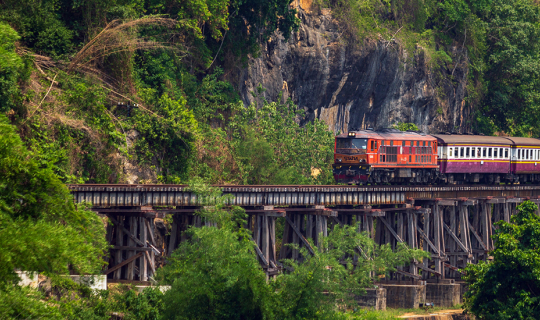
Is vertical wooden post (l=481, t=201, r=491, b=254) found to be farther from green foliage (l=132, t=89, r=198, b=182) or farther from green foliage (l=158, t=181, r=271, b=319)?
green foliage (l=158, t=181, r=271, b=319)

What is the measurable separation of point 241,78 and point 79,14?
534 inches

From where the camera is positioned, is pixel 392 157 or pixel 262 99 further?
pixel 262 99

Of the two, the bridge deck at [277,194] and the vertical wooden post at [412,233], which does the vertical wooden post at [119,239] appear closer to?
the bridge deck at [277,194]

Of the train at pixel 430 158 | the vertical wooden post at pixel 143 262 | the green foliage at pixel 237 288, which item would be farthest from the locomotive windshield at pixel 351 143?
the green foliage at pixel 237 288

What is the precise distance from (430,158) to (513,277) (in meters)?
13.7

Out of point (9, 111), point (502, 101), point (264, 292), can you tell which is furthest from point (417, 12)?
point (264, 292)

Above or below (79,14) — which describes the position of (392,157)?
below

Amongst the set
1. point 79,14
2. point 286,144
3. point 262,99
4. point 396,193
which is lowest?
point 396,193

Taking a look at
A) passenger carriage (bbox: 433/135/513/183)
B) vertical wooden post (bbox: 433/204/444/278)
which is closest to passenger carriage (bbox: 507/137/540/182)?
passenger carriage (bbox: 433/135/513/183)

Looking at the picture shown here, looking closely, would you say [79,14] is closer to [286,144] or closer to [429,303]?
[286,144]

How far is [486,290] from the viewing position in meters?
31.5

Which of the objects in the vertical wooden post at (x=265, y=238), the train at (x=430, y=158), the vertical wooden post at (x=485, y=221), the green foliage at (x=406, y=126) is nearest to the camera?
the vertical wooden post at (x=265, y=238)

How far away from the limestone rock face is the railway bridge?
1328cm

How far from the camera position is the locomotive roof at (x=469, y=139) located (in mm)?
44094
